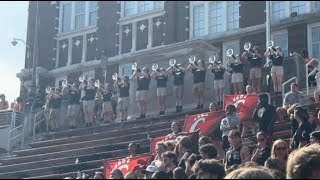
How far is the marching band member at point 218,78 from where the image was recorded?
20.9 metres

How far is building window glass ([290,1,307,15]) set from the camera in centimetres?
3145

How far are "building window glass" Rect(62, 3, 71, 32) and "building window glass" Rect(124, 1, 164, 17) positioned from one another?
3.87 m

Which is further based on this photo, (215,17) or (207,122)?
(215,17)

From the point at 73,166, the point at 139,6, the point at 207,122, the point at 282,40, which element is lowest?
the point at 73,166

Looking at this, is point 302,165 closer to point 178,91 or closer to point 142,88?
point 178,91

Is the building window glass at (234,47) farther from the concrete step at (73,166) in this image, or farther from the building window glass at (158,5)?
the concrete step at (73,166)

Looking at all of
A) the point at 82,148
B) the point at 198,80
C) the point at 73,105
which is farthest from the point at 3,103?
the point at 198,80

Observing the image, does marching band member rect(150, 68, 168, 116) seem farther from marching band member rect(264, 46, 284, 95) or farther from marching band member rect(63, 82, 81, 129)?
marching band member rect(264, 46, 284, 95)

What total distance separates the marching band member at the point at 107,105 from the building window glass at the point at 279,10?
12062mm

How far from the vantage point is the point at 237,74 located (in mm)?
20266

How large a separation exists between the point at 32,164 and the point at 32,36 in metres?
20.3

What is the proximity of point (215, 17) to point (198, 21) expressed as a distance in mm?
958

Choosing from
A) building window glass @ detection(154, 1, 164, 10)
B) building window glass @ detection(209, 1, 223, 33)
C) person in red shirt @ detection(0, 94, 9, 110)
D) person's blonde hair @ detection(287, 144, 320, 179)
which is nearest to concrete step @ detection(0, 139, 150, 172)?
person in red shirt @ detection(0, 94, 9, 110)

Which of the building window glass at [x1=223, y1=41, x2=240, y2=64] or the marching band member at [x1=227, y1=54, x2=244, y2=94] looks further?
the building window glass at [x1=223, y1=41, x2=240, y2=64]
